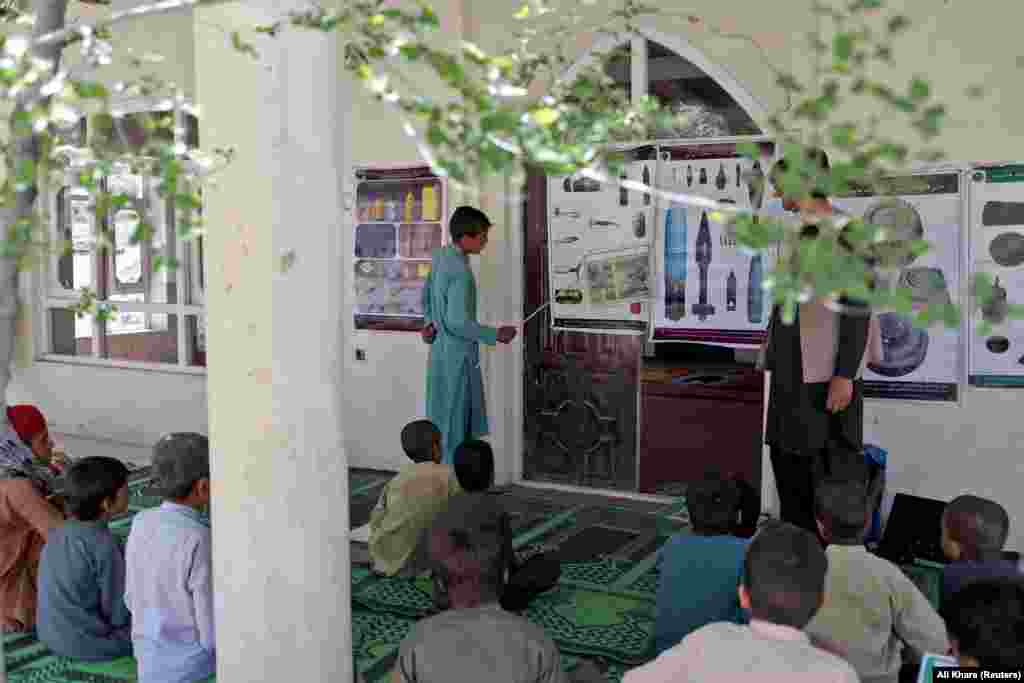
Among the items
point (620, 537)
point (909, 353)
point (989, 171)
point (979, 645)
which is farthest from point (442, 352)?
point (979, 645)

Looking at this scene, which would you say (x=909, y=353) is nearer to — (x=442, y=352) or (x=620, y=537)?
(x=620, y=537)

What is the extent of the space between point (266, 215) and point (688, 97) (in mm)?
3180

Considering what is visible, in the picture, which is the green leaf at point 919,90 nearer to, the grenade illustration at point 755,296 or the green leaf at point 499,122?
the green leaf at point 499,122

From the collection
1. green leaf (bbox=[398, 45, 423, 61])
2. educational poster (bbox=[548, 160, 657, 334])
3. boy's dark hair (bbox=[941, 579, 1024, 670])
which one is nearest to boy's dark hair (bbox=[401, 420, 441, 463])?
educational poster (bbox=[548, 160, 657, 334])

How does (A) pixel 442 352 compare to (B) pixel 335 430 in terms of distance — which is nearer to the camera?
(B) pixel 335 430

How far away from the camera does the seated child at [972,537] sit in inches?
114

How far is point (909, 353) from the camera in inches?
191

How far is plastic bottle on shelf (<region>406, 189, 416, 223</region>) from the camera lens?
617 cm

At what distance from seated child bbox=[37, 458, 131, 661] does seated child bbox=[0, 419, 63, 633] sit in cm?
26

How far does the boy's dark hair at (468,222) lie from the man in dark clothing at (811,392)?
67.6 inches

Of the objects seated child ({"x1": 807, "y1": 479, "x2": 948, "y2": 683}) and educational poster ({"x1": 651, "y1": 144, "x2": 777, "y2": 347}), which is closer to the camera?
seated child ({"x1": 807, "y1": 479, "x2": 948, "y2": 683})


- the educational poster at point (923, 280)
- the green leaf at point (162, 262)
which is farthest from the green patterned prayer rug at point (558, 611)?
the green leaf at point (162, 262)

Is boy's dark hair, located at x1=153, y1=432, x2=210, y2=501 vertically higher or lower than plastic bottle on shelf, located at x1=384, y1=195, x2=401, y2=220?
lower

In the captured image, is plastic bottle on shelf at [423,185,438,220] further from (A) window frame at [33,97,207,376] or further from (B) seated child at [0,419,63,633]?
(B) seated child at [0,419,63,633]
